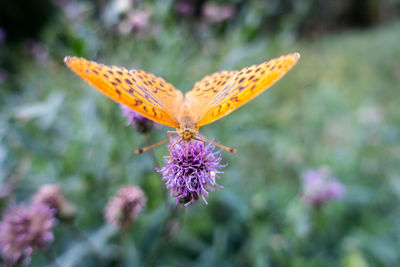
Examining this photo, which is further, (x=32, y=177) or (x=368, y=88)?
(x=368, y=88)

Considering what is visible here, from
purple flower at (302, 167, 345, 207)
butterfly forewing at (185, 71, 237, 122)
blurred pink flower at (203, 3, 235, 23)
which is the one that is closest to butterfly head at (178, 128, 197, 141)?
butterfly forewing at (185, 71, 237, 122)

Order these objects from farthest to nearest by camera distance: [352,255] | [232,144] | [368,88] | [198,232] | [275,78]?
[368,88] → [232,144] → [198,232] → [352,255] → [275,78]

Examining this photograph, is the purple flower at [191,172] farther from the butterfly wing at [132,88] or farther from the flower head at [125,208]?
the flower head at [125,208]

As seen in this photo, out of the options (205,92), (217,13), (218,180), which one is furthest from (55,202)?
(217,13)

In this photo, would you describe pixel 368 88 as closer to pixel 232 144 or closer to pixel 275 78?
pixel 232 144

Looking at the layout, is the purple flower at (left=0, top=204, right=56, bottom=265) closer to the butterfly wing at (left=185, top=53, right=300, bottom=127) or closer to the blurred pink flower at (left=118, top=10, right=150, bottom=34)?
the butterfly wing at (left=185, top=53, right=300, bottom=127)

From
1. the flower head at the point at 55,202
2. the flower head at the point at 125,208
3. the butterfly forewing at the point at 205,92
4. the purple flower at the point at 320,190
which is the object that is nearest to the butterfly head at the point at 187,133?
the butterfly forewing at the point at 205,92

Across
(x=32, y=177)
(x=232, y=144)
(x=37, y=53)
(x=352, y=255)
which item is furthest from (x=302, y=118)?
(x=37, y=53)

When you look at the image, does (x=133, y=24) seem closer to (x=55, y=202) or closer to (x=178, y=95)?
(x=178, y=95)
